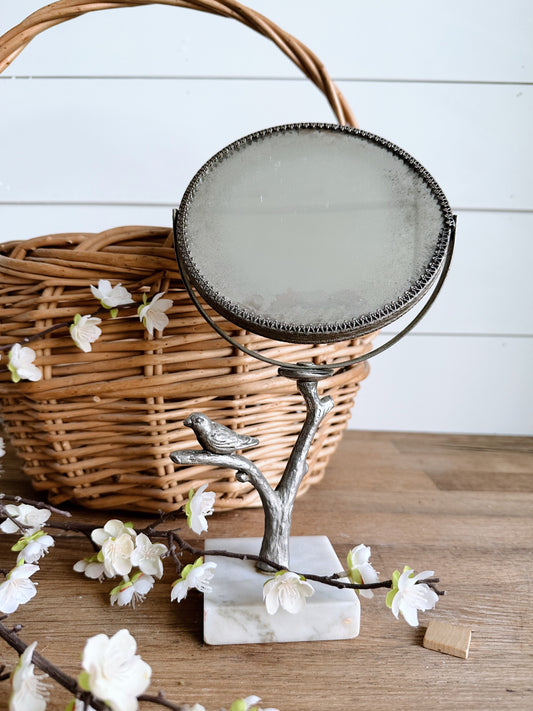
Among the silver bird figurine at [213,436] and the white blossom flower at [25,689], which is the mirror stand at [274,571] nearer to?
the silver bird figurine at [213,436]

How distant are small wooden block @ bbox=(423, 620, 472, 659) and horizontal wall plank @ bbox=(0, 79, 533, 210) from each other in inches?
32.3

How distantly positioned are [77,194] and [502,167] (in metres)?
0.77

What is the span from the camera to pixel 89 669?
1.14ft

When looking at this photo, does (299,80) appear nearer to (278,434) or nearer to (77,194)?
(77,194)

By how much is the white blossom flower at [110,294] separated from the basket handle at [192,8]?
261 mm

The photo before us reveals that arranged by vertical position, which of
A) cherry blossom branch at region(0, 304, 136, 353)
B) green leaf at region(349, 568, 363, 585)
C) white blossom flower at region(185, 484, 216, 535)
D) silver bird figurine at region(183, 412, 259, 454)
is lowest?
green leaf at region(349, 568, 363, 585)

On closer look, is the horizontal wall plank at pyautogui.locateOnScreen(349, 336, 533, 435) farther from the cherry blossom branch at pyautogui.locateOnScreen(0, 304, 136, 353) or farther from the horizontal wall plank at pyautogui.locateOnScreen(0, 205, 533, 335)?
the cherry blossom branch at pyautogui.locateOnScreen(0, 304, 136, 353)

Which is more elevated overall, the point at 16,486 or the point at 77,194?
the point at 77,194

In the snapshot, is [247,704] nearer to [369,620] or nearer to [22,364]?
[369,620]

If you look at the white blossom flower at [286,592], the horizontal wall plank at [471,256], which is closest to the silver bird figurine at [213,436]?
the white blossom flower at [286,592]

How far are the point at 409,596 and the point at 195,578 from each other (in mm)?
175

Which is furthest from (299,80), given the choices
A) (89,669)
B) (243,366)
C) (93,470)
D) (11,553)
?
(89,669)

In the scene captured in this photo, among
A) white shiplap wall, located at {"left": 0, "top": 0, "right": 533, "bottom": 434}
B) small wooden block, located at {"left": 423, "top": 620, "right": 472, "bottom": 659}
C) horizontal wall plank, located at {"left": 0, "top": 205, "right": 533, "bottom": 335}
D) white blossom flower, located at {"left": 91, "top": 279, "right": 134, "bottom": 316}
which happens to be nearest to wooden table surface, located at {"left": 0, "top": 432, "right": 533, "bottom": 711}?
small wooden block, located at {"left": 423, "top": 620, "right": 472, "bottom": 659}

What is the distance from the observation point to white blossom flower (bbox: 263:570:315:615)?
1.55ft
